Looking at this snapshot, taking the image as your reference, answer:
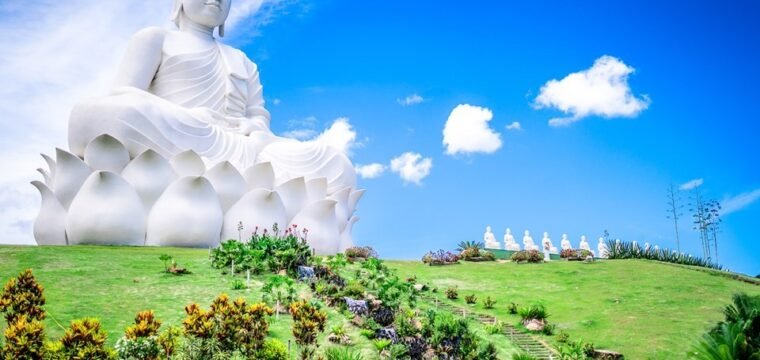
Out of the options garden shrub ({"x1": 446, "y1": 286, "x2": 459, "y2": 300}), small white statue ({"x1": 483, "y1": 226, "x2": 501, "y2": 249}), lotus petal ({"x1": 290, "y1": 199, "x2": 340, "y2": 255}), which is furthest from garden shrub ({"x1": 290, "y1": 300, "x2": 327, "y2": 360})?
small white statue ({"x1": 483, "y1": 226, "x2": 501, "y2": 249})

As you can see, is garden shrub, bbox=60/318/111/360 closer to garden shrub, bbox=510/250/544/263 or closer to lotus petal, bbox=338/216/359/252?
lotus petal, bbox=338/216/359/252

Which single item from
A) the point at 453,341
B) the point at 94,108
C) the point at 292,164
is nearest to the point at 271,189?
the point at 292,164

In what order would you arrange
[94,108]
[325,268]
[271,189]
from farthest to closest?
[271,189] → [94,108] → [325,268]

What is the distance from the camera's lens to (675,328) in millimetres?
12102

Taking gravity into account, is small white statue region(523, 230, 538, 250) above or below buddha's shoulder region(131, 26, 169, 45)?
below

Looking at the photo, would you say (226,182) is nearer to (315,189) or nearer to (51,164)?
(315,189)

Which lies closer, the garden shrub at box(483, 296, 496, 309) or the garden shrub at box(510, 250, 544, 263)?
the garden shrub at box(483, 296, 496, 309)

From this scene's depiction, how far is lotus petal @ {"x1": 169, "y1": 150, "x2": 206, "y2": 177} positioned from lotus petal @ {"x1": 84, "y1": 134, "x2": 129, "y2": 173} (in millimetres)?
1261

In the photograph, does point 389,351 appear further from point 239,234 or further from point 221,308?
point 239,234

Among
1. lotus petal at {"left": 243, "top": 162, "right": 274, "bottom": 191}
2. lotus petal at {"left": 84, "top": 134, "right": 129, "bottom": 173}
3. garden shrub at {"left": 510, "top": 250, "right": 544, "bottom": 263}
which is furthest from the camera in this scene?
garden shrub at {"left": 510, "top": 250, "right": 544, "bottom": 263}

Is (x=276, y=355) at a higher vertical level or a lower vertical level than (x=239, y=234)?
lower

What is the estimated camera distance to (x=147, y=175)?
55.8 feet

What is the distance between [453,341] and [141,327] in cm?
457

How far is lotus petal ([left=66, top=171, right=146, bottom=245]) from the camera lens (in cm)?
1625
